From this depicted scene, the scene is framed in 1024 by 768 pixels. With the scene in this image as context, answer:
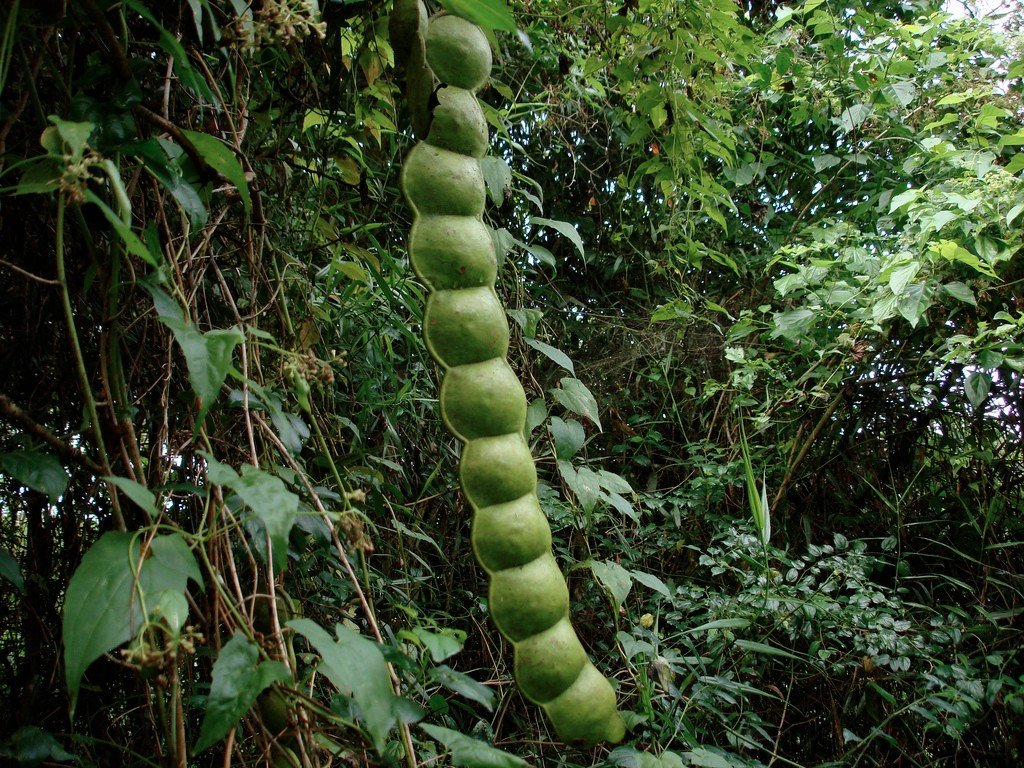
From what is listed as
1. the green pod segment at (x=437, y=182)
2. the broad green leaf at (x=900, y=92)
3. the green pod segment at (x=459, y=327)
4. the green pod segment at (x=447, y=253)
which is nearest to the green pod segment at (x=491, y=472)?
the green pod segment at (x=459, y=327)

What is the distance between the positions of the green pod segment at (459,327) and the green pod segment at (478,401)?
0.02 meters

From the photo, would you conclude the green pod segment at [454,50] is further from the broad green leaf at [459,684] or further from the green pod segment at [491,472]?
the broad green leaf at [459,684]

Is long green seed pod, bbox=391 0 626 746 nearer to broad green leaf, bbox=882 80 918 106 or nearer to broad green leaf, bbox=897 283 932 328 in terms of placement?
broad green leaf, bbox=897 283 932 328

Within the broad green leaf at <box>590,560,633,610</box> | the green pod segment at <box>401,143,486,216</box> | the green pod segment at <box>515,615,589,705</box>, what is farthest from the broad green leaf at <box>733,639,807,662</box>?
the green pod segment at <box>401,143,486,216</box>

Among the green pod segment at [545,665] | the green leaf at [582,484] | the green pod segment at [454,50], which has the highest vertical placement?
the green pod segment at [454,50]

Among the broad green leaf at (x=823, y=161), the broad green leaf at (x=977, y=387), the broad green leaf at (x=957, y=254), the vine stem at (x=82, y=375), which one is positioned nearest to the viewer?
the vine stem at (x=82, y=375)

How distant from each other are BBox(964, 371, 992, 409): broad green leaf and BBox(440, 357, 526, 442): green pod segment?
1.49 meters

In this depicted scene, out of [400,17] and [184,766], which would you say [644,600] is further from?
[400,17]

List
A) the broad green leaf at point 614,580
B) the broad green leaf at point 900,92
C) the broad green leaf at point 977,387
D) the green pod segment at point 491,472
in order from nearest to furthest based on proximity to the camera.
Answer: the green pod segment at point 491,472, the broad green leaf at point 614,580, the broad green leaf at point 977,387, the broad green leaf at point 900,92

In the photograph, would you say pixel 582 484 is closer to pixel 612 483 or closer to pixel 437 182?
pixel 612 483

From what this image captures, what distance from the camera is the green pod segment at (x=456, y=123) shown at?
1022mm

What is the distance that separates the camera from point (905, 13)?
288cm

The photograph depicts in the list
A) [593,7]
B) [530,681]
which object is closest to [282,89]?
[593,7]

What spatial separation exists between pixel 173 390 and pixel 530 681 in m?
0.69
